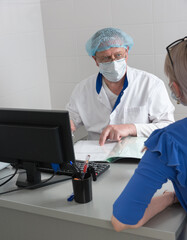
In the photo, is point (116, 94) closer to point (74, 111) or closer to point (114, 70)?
point (114, 70)

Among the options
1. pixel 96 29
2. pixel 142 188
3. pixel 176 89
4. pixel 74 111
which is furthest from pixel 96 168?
pixel 96 29

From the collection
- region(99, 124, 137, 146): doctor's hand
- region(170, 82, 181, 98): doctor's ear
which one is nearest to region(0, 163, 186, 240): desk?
region(99, 124, 137, 146): doctor's hand

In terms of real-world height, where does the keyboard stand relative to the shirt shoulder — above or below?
below

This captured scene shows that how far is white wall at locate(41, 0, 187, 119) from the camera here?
104 inches

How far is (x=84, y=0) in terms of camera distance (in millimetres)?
2906

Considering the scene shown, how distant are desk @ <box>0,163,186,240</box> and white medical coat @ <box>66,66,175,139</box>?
27.5 inches

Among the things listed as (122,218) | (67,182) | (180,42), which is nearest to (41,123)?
(67,182)

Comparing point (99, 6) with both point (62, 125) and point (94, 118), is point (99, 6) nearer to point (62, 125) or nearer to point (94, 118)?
point (94, 118)

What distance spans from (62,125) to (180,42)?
1.91ft

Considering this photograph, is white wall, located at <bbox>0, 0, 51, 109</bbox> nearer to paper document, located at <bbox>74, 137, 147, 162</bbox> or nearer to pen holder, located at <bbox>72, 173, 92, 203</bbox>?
paper document, located at <bbox>74, 137, 147, 162</bbox>

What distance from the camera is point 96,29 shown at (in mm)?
2904

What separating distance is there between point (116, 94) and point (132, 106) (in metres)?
0.14

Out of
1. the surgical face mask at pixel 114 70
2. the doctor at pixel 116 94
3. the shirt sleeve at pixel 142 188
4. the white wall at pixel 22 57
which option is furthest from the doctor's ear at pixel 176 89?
the white wall at pixel 22 57

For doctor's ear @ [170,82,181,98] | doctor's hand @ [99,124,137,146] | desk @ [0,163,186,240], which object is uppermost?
doctor's ear @ [170,82,181,98]
